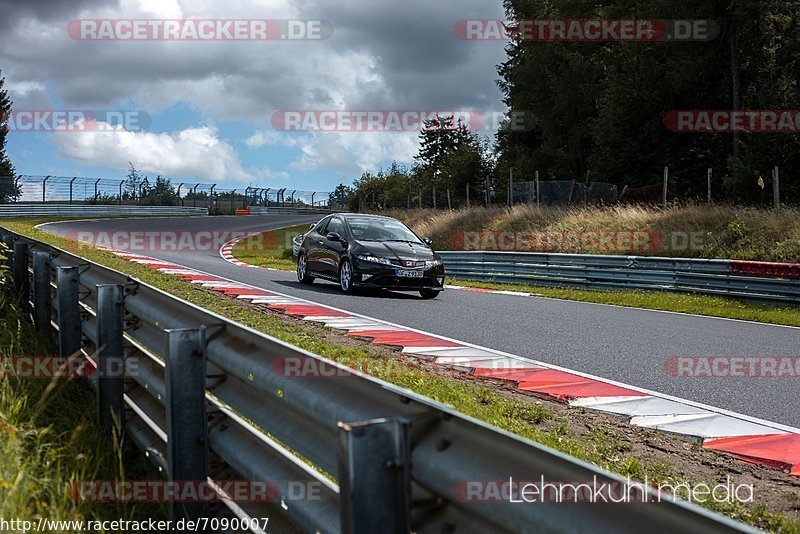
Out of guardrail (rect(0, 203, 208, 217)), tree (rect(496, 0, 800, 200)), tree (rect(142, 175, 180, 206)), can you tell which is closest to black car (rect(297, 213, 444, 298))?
tree (rect(496, 0, 800, 200))

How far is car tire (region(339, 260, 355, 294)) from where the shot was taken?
14820 mm

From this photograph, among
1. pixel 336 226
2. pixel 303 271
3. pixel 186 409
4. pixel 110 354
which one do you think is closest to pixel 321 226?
pixel 336 226

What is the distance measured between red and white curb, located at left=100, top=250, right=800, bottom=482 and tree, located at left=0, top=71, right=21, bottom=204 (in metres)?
47.1

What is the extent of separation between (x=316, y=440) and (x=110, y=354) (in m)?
2.76

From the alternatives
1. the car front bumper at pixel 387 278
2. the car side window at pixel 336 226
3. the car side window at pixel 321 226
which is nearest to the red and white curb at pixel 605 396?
the car front bumper at pixel 387 278

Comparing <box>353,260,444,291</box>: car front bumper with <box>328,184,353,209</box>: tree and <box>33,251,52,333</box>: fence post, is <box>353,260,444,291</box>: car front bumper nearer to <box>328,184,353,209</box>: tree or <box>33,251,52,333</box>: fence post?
<box>33,251,52,333</box>: fence post

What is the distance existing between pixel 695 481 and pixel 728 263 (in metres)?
13.1

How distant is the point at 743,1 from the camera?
31062 millimetres

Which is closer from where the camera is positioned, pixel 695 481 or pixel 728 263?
pixel 695 481

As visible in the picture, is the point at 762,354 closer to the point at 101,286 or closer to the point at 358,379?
the point at 101,286

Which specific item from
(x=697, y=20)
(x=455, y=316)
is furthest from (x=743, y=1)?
(x=455, y=316)

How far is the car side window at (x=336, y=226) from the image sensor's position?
52.0ft

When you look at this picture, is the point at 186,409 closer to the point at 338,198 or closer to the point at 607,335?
the point at 607,335

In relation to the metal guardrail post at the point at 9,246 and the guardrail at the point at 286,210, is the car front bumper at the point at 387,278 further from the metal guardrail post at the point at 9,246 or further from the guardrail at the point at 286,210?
the guardrail at the point at 286,210
